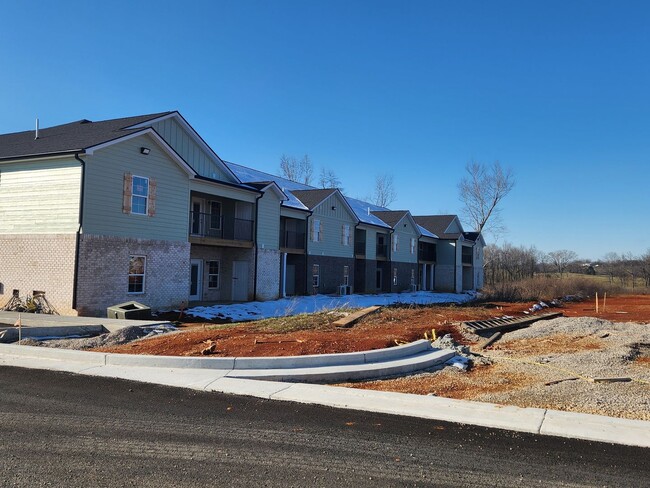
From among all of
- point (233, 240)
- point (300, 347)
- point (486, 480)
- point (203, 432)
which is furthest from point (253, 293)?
point (486, 480)

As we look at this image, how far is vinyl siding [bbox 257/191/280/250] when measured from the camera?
89.0 ft

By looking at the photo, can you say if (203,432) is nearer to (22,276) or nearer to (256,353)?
(256,353)

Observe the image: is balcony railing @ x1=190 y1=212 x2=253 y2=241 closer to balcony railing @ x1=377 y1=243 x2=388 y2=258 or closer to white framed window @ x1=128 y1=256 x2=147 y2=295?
white framed window @ x1=128 y1=256 x2=147 y2=295

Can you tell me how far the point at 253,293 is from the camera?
26.3 m

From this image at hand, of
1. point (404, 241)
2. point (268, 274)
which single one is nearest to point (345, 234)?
point (268, 274)

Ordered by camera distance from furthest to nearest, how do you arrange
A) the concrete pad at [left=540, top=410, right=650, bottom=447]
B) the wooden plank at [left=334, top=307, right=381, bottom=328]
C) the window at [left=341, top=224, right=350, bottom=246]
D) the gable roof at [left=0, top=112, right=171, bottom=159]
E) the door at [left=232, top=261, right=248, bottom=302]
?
the window at [left=341, top=224, right=350, bottom=246], the door at [left=232, top=261, right=248, bottom=302], the gable roof at [left=0, top=112, right=171, bottom=159], the wooden plank at [left=334, top=307, right=381, bottom=328], the concrete pad at [left=540, top=410, right=650, bottom=447]

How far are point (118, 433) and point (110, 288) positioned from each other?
1362 centimetres

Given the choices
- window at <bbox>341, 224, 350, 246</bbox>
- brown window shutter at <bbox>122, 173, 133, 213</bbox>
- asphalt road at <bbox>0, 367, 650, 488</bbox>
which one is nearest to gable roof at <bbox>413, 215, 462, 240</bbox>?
window at <bbox>341, 224, 350, 246</bbox>

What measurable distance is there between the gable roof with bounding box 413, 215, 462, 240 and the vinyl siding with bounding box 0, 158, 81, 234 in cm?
4066

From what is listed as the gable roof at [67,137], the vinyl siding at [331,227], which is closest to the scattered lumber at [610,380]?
the gable roof at [67,137]

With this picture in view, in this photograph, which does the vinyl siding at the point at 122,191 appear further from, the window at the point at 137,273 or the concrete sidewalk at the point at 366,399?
the concrete sidewalk at the point at 366,399

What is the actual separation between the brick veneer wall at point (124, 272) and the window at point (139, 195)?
1173mm

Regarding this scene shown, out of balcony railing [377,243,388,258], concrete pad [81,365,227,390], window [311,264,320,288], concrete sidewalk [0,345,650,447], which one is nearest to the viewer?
concrete sidewalk [0,345,650,447]

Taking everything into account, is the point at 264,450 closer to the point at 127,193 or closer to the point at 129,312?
the point at 129,312
